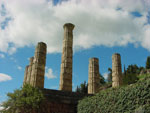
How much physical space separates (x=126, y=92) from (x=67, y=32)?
1058cm

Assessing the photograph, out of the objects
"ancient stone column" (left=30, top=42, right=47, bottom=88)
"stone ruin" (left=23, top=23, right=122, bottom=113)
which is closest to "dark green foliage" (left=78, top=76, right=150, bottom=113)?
"stone ruin" (left=23, top=23, right=122, bottom=113)

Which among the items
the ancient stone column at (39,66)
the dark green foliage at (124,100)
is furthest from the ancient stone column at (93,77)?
the dark green foliage at (124,100)

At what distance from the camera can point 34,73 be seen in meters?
15.5

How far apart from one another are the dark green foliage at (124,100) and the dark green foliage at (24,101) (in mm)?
3038

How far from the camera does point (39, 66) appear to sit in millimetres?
15781

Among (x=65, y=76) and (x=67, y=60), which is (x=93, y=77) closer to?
(x=67, y=60)

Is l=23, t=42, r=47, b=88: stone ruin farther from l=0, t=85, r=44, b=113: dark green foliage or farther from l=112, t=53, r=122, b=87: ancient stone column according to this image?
l=112, t=53, r=122, b=87: ancient stone column

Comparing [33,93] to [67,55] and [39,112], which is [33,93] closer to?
[39,112]

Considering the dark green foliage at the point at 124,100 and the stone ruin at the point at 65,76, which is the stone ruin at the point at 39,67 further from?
the dark green foliage at the point at 124,100

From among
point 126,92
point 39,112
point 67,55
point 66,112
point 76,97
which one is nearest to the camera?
point 126,92

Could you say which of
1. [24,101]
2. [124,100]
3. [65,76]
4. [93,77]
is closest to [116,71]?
[93,77]

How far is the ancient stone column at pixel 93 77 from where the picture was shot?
19.4m

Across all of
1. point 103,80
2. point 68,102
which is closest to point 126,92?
point 68,102

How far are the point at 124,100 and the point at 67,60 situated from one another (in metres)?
8.94
